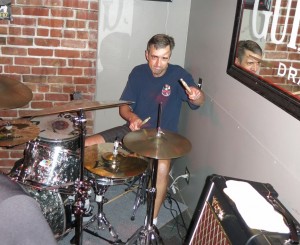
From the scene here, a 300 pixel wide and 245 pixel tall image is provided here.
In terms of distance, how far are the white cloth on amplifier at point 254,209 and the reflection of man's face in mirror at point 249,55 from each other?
2.14ft

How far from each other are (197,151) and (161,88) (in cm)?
53

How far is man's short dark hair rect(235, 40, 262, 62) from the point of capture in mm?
1801

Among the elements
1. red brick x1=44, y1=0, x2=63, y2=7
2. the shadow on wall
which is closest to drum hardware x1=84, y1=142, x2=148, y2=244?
the shadow on wall

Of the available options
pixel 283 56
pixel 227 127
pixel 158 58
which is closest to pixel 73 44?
pixel 158 58

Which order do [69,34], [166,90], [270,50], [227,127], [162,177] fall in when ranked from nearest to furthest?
[270,50] → [227,127] → [162,177] → [166,90] → [69,34]

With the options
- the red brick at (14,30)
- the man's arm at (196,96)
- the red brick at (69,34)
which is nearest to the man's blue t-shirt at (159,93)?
the man's arm at (196,96)

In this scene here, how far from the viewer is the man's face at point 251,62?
5.93ft

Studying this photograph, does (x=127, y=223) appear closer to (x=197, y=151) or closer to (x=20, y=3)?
(x=197, y=151)

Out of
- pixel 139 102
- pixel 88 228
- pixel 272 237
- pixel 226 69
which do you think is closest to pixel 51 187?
pixel 88 228

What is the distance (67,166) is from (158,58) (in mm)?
962

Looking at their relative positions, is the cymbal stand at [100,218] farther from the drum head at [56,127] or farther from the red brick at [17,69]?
the red brick at [17,69]

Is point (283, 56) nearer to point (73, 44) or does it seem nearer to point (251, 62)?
point (251, 62)

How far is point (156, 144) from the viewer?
195 cm

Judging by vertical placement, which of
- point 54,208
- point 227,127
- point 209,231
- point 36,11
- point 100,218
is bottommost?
point 100,218
